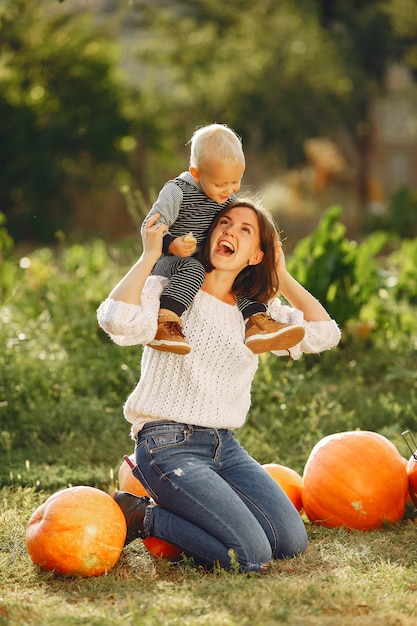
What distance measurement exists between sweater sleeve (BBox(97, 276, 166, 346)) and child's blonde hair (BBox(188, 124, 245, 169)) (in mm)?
550

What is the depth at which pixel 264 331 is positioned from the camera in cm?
336

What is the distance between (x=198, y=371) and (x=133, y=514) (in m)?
0.59

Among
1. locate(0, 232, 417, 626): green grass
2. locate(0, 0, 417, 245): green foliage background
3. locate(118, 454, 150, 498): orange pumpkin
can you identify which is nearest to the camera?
locate(0, 232, 417, 626): green grass

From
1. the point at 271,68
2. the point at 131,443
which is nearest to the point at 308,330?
the point at 131,443

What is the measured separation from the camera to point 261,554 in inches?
124

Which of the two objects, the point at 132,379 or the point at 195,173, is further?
the point at 132,379

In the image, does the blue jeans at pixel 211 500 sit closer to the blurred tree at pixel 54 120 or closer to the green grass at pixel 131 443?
the green grass at pixel 131 443

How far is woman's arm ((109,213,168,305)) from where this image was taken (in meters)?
3.15

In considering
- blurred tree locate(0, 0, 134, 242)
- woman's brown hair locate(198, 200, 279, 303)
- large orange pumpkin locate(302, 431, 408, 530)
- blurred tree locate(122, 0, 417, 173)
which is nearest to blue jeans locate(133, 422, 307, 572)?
large orange pumpkin locate(302, 431, 408, 530)

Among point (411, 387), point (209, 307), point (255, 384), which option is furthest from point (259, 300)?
point (411, 387)

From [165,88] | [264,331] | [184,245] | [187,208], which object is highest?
[165,88]

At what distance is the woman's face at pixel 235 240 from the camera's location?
10.9ft

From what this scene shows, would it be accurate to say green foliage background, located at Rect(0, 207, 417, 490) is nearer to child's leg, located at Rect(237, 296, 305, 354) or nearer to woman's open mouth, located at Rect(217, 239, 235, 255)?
child's leg, located at Rect(237, 296, 305, 354)

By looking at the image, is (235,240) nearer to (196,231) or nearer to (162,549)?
(196,231)
